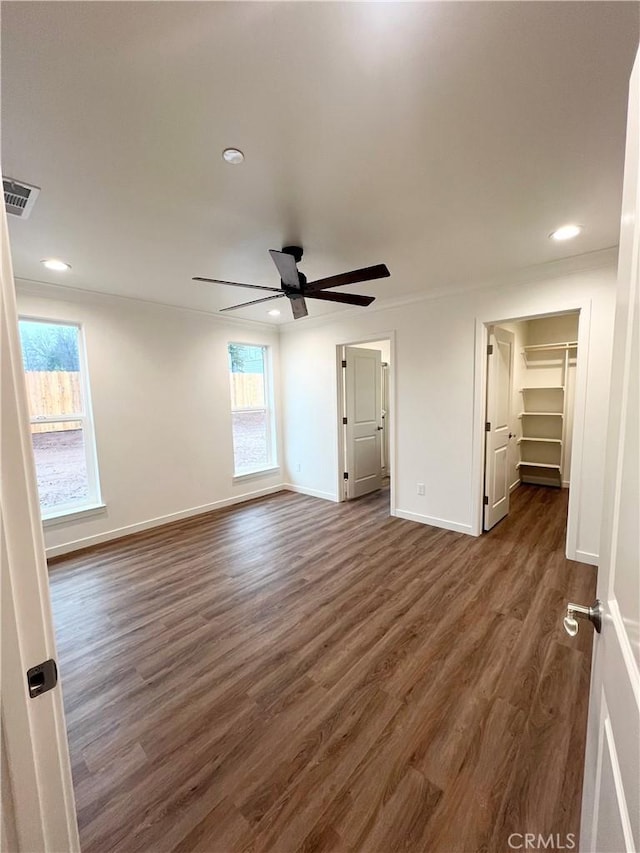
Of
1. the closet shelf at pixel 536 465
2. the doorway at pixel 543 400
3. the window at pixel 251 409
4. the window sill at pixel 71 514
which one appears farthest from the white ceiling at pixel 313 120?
the closet shelf at pixel 536 465

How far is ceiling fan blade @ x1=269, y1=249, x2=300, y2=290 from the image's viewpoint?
2.23 m

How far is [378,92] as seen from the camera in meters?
1.24

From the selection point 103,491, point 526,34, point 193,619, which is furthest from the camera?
point 103,491

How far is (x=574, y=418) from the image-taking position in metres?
2.87

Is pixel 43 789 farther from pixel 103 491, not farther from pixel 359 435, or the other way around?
pixel 359 435

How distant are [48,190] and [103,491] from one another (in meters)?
2.77

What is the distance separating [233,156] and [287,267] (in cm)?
84

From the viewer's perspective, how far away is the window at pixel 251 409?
482cm

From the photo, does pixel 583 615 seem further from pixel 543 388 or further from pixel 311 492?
pixel 543 388

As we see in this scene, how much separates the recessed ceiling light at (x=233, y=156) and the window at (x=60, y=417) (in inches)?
109

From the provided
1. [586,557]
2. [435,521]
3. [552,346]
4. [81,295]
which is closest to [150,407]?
[81,295]

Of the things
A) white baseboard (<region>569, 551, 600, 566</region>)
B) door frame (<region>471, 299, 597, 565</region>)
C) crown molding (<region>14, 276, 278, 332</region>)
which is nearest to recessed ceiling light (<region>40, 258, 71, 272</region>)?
crown molding (<region>14, 276, 278, 332</region>)

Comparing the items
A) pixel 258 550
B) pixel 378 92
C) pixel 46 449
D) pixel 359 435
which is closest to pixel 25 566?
pixel 378 92

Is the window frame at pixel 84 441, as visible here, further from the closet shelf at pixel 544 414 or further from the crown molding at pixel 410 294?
the closet shelf at pixel 544 414
